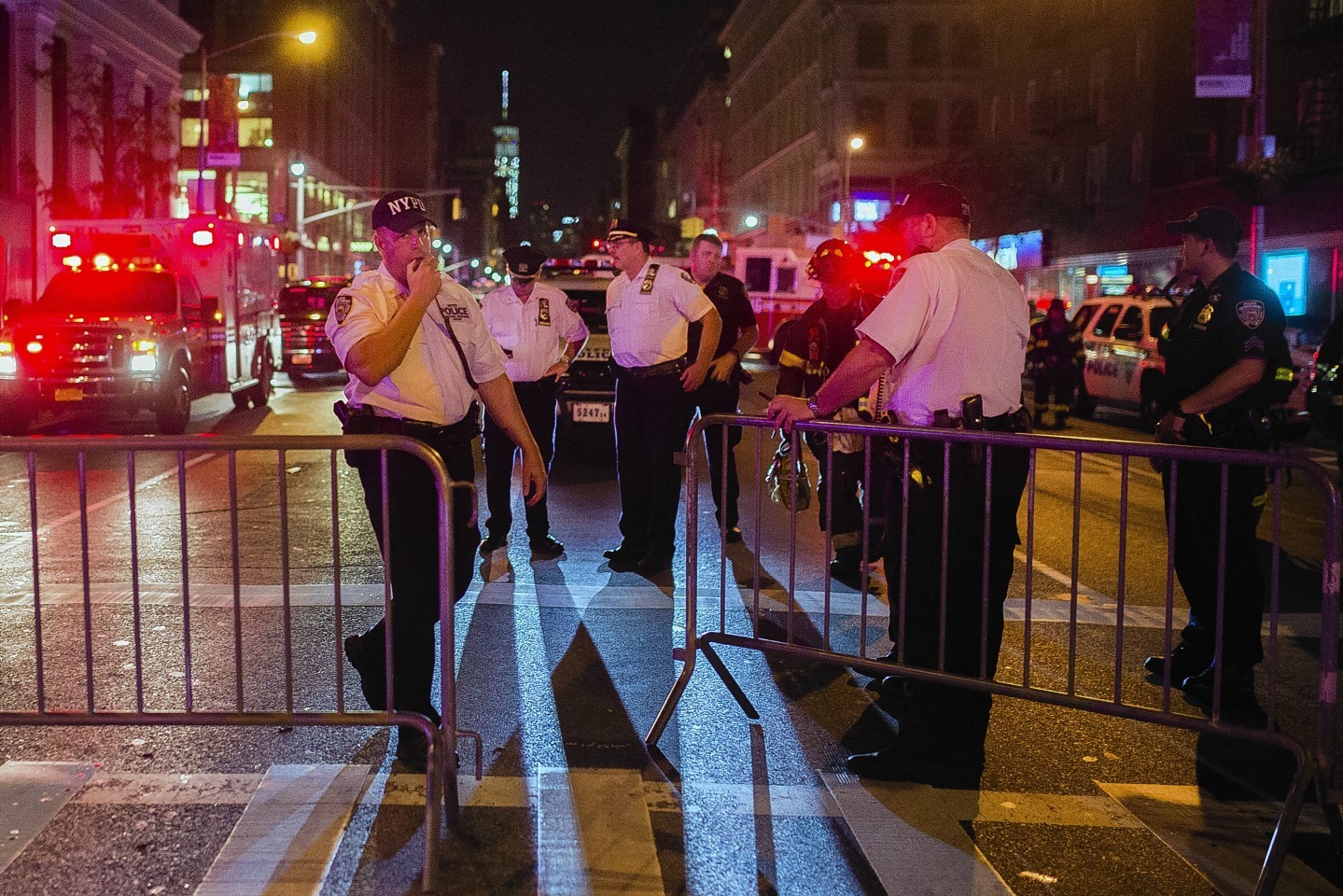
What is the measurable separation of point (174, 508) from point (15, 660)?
5.04m

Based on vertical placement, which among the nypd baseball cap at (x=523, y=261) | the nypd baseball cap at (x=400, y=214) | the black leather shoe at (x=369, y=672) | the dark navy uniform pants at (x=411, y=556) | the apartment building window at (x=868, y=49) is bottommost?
the black leather shoe at (x=369, y=672)

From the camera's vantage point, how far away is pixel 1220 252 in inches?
249

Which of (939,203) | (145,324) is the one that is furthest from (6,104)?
(939,203)

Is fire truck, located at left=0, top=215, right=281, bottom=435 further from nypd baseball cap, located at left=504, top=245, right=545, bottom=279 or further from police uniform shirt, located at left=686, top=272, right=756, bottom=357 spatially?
police uniform shirt, located at left=686, top=272, right=756, bottom=357

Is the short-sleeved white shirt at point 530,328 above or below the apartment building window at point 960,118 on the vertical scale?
below

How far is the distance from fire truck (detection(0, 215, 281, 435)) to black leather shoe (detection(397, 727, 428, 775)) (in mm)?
13199

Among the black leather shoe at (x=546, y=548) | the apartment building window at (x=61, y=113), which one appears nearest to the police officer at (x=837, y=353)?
the black leather shoe at (x=546, y=548)

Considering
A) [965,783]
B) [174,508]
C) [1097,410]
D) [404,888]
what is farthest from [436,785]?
[1097,410]

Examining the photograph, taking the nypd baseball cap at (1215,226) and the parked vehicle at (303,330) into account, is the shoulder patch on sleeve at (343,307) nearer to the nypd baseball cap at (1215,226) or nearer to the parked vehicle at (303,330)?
the nypd baseball cap at (1215,226)

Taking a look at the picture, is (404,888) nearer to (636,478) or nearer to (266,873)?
(266,873)

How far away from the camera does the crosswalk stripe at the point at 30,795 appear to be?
162 inches

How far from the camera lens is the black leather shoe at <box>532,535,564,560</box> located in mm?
9109

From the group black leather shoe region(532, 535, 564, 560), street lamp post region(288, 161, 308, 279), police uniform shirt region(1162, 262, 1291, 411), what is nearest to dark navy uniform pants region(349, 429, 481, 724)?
police uniform shirt region(1162, 262, 1291, 411)

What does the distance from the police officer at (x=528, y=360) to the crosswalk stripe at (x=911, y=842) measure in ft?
Result: 15.5
